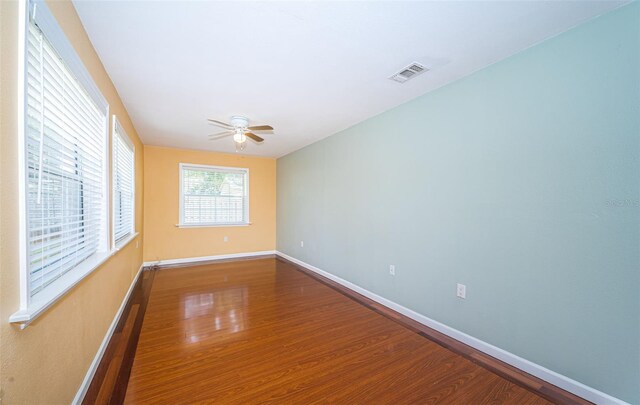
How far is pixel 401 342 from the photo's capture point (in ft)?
7.70

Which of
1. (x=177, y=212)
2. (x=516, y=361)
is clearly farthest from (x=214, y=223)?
(x=516, y=361)

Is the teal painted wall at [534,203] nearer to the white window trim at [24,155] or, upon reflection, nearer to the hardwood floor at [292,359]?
the hardwood floor at [292,359]

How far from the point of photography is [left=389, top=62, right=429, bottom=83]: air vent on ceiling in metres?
2.20

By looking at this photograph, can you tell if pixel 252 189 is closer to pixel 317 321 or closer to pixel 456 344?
pixel 317 321

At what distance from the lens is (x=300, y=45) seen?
1908 mm

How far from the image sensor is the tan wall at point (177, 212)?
505cm

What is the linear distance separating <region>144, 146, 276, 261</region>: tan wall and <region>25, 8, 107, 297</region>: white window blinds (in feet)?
10.7

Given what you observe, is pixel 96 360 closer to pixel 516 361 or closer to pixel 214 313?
pixel 214 313

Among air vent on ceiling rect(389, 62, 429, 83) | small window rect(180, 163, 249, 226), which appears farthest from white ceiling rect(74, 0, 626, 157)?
small window rect(180, 163, 249, 226)

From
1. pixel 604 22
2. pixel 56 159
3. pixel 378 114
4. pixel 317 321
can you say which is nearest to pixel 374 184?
pixel 378 114

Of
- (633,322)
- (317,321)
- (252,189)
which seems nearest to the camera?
(633,322)

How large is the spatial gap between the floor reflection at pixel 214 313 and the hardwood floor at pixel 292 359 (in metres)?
0.01

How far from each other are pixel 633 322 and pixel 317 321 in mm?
2294

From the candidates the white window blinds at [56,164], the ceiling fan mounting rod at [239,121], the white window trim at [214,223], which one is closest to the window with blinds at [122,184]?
the white window blinds at [56,164]
